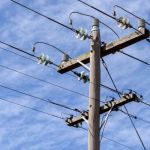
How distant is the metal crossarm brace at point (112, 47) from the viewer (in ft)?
50.5

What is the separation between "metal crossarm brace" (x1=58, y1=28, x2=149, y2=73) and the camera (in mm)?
15383

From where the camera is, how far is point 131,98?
15.9 metres

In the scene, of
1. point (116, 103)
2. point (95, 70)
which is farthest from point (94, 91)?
point (116, 103)

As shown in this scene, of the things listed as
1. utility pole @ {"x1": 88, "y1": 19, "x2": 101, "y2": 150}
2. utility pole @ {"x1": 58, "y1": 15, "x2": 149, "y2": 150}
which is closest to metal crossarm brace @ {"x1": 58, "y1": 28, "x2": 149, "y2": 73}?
utility pole @ {"x1": 58, "y1": 15, "x2": 149, "y2": 150}

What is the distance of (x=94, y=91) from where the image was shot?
14.8m

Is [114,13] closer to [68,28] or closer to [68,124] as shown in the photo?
[68,28]

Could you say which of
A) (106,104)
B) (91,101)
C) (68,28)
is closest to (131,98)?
(106,104)

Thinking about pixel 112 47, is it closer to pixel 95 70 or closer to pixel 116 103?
pixel 95 70

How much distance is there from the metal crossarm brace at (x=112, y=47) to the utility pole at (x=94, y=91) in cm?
31

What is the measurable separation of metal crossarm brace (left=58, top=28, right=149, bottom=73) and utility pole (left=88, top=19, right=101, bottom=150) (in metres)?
0.31

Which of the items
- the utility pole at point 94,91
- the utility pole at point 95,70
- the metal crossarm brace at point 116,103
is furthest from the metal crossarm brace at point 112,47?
the metal crossarm brace at point 116,103

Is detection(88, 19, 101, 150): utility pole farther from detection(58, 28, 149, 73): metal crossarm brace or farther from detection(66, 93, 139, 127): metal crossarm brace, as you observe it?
detection(66, 93, 139, 127): metal crossarm brace

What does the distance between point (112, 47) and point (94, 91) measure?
1.65 metres

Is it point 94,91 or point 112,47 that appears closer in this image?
point 94,91
